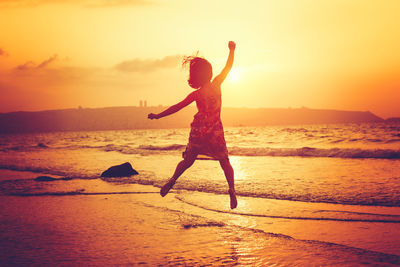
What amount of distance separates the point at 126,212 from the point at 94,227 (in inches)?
39.8

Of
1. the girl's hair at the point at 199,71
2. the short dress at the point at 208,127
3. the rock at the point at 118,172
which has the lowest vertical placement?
the rock at the point at 118,172

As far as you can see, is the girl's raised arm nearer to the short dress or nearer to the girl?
the girl

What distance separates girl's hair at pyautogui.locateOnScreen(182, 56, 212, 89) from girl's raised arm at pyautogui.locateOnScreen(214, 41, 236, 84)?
126 mm

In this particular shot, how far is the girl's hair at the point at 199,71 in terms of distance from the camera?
→ 4.93 metres

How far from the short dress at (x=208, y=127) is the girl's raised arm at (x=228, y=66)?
11cm

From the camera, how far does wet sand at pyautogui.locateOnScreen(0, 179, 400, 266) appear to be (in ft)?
11.9

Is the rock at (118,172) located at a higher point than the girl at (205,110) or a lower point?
lower

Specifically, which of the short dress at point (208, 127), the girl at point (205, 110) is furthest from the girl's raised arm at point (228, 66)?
the short dress at point (208, 127)

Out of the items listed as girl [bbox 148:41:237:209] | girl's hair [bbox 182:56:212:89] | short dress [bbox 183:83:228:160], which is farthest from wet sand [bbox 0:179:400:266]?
girl's hair [bbox 182:56:212:89]

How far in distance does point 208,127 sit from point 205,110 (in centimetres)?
24

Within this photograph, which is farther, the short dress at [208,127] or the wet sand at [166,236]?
the short dress at [208,127]

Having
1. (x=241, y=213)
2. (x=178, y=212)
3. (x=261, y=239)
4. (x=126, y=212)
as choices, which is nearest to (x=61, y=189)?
(x=126, y=212)

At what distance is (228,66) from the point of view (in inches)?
194

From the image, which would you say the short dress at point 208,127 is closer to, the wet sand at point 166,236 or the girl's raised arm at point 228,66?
the girl's raised arm at point 228,66
